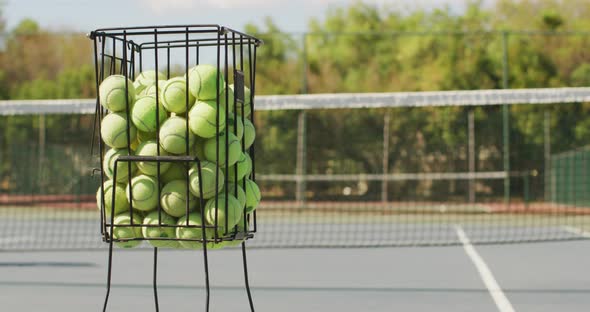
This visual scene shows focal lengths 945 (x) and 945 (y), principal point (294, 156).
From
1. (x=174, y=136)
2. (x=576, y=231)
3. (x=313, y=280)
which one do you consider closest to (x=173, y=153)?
(x=174, y=136)

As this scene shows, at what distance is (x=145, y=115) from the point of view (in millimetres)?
3604

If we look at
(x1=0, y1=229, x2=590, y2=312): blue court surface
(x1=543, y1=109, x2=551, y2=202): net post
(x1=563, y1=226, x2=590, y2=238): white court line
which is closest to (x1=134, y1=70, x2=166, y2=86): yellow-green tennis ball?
(x1=0, y1=229, x2=590, y2=312): blue court surface

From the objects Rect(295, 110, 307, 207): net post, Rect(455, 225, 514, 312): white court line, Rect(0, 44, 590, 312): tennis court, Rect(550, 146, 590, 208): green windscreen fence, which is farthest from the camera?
Rect(550, 146, 590, 208): green windscreen fence

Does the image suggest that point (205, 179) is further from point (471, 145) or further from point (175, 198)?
point (471, 145)

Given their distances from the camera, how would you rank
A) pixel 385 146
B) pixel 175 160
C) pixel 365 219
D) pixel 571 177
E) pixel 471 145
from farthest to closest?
pixel 385 146 < pixel 471 145 < pixel 571 177 < pixel 365 219 < pixel 175 160

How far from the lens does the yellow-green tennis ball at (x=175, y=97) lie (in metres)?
3.61

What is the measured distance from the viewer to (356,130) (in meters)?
22.6

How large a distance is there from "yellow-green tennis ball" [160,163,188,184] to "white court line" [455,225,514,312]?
2.79 meters

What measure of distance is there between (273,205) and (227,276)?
12.8 metres

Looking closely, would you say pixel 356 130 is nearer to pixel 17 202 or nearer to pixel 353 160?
pixel 353 160

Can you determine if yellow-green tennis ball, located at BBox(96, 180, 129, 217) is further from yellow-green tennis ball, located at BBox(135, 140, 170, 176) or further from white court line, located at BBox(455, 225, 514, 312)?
white court line, located at BBox(455, 225, 514, 312)

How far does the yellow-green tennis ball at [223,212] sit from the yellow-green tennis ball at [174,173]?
16 centimetres

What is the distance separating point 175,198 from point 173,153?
0.56 ft

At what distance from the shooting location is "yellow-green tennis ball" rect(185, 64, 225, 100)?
355 centimetres
